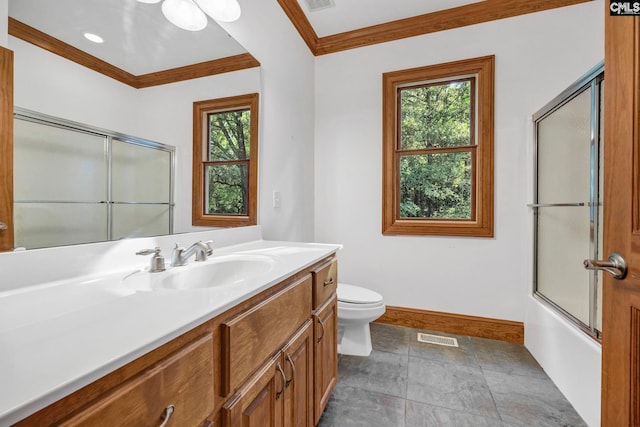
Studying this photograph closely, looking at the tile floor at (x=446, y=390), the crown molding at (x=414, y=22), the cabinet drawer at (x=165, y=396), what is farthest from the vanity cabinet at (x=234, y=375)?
the crown molding at (x=414, y=22)

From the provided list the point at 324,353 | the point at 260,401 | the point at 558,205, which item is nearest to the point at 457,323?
the point at 558,205

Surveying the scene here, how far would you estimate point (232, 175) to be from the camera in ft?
5.09

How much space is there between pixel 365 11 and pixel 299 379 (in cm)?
257

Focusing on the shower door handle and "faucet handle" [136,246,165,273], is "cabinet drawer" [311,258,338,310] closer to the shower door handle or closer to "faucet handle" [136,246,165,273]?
"faucet handle" [136,246,165,273]

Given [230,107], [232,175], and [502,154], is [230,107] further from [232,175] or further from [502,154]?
[502,154]

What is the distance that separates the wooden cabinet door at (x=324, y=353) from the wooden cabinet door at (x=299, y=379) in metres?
0.05

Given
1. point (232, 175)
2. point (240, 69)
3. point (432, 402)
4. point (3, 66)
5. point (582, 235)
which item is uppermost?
point (240, 69)

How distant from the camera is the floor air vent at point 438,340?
211cm

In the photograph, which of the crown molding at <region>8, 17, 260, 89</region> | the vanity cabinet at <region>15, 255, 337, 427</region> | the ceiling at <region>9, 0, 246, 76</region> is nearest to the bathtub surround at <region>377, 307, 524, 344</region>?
the vanity cabinet at <region>15, 255, 337, 427</region>

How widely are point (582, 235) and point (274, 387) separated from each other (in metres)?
1.78

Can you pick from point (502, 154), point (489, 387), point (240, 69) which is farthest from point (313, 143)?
point (489, 387)

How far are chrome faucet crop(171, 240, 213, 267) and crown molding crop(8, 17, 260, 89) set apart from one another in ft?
2.12

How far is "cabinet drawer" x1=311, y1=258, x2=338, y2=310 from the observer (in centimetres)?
119

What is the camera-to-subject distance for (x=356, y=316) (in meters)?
1.81
